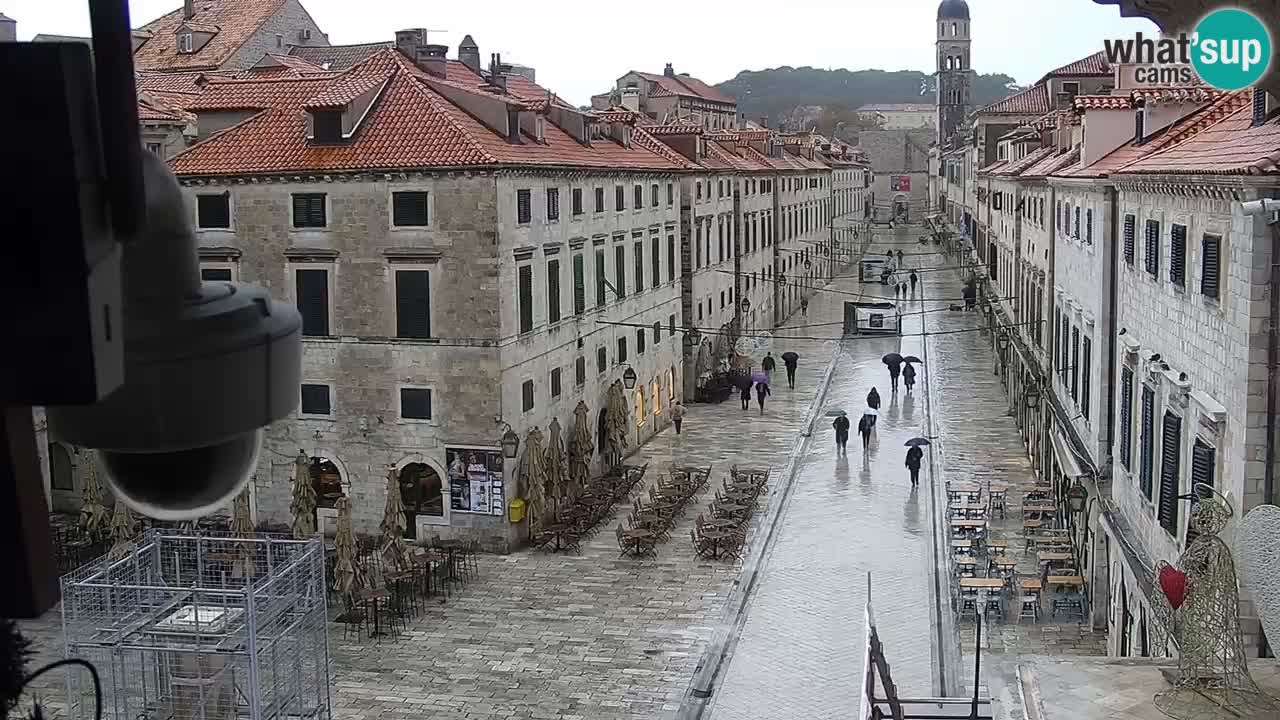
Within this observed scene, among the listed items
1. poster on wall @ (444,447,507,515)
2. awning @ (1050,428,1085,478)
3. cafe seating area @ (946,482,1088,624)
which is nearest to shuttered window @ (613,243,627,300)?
poster on wall @ (444,447,507,515)

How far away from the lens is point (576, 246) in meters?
32.8

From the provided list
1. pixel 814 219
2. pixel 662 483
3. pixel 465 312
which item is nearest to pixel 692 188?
pixel 662 483

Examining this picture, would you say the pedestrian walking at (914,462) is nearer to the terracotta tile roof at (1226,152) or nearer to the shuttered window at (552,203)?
the shuttered window at (552,203)

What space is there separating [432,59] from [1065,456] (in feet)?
66.8

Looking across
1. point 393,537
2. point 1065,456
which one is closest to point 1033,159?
point 1065,456

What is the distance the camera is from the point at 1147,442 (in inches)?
658

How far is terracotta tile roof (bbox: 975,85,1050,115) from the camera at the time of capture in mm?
70312

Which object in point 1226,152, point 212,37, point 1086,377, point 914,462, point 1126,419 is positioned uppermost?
point 212,37

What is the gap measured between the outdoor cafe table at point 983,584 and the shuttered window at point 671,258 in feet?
69.8

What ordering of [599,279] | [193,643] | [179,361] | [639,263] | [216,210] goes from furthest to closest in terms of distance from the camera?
1. [639,263]
2. [599,279]
3. [216,210]
4. [193,643]
5. [179,361]

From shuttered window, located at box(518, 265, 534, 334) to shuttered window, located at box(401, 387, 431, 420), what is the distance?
2.58 meters

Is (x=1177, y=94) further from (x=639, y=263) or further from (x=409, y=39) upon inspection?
(x=409, y=39)

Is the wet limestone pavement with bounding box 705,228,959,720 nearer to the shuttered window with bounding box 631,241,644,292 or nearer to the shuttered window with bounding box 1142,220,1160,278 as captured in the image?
the shuttered window with bounding box 1142,220,1160,278

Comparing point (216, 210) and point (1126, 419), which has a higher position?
point (216, 210)
